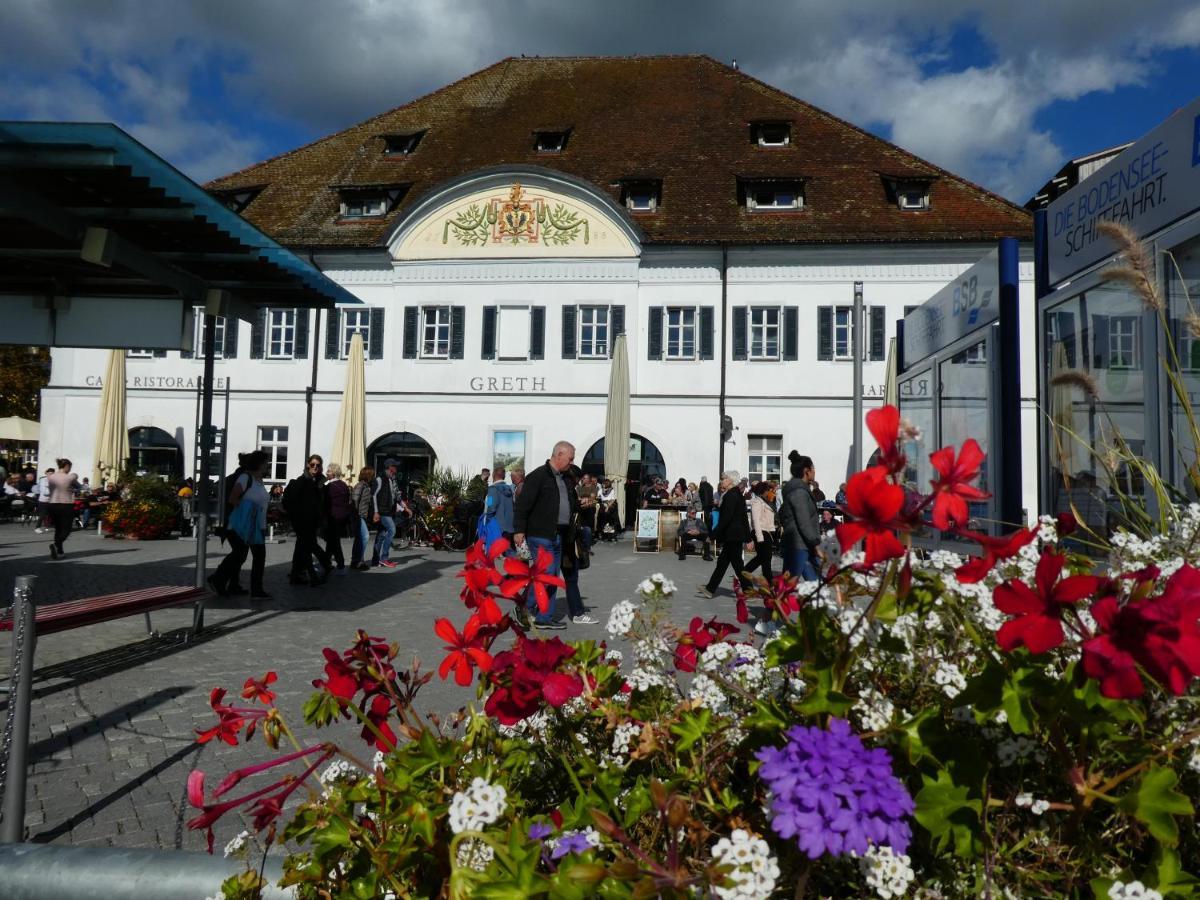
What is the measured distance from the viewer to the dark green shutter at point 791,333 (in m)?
25.7

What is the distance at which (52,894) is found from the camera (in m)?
1.47

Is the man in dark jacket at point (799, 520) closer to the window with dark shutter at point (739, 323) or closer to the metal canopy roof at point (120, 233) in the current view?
the metal canopy roof at point (120, 233)

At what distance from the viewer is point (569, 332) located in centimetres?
2642

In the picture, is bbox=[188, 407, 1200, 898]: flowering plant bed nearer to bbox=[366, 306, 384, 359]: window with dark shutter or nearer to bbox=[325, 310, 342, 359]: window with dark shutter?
bbox=[366, 306, 384, 359]: window with dark shutter

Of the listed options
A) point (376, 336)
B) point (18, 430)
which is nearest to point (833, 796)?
point (376, 336)

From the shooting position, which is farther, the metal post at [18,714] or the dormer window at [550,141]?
the dormer window at [550,141]

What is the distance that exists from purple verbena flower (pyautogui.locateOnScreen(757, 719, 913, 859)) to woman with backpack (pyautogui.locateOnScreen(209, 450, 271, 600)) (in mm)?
10097

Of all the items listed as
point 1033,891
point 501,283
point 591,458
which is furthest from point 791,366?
point 1033,891

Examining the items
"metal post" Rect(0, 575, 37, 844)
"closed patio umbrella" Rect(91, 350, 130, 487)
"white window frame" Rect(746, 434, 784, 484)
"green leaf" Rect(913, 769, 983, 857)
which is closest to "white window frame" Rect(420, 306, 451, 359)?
"closed patio umbrella" Rect(91, 350, 130, 487)

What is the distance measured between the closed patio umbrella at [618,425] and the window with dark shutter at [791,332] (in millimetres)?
6246

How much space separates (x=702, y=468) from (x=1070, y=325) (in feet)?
66.4

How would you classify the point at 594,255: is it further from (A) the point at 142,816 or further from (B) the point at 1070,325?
(A) the point at 142,816

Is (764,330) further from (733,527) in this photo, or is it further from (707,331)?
(733,527)

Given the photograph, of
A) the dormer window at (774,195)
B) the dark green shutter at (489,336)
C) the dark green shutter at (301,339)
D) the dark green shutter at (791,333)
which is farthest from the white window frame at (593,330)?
the dark green shutter at (301,339)
